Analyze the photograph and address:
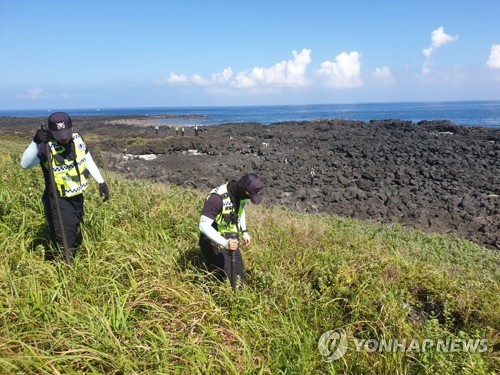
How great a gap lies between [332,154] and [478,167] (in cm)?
850

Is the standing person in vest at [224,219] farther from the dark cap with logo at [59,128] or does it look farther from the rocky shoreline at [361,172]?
the rocky shoreline at [361,172]

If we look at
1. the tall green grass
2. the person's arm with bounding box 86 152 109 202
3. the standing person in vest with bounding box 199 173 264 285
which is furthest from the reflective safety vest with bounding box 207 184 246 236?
the person's arm with bounding box 86 152 109 202

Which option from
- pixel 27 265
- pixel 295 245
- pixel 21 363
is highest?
pixel 27 265

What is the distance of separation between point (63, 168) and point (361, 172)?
56.8 ft

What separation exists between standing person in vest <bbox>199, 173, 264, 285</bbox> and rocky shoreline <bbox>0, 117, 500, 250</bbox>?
243 inches

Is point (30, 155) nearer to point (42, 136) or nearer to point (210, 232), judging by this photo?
point (42, 136)

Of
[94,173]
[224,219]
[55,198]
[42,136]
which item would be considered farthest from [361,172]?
[42,136]

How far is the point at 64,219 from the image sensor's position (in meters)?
4.15

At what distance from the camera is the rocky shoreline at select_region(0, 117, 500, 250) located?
1348 cm

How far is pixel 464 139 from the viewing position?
98.0ft

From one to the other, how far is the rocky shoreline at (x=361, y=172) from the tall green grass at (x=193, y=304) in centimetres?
541

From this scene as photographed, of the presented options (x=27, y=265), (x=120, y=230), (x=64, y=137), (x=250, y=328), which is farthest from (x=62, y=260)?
(x=250, y=328)

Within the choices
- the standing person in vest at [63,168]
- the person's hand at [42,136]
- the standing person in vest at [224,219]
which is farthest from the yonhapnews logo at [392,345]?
the person's hand at [42,136]

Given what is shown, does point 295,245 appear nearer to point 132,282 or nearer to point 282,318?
point 282,318
